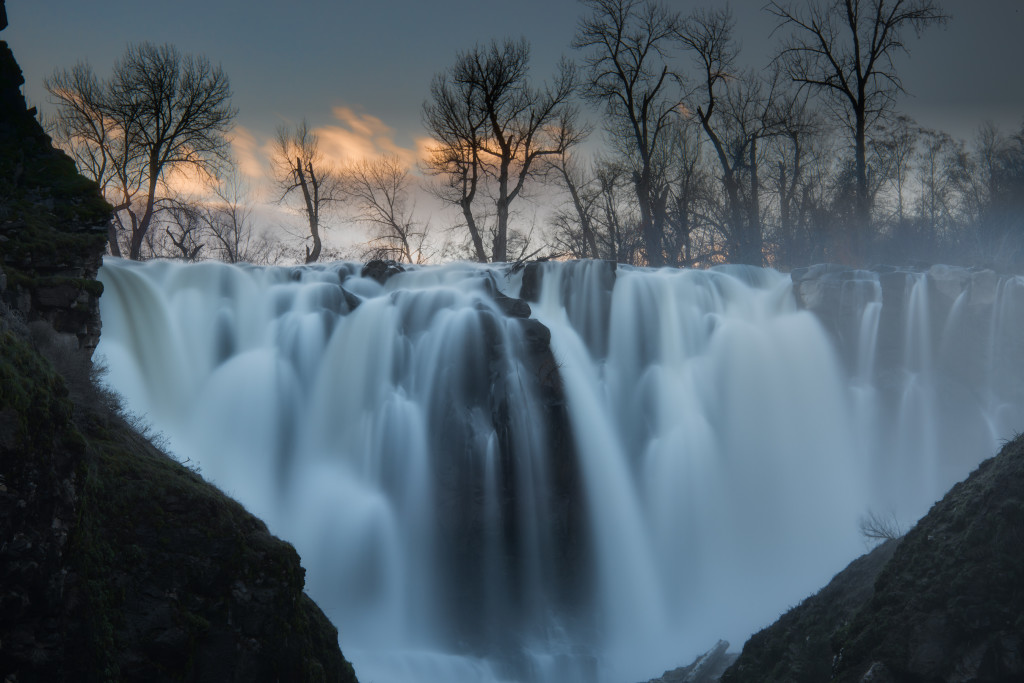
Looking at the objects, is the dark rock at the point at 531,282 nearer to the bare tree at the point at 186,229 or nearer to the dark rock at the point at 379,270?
the dark rock at the point at 379,270

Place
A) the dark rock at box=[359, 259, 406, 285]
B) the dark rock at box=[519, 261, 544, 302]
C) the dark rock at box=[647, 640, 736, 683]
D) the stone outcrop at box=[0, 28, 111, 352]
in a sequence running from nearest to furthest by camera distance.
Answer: the stone outcrop at box=[0, 28, 111, 352]
the dark rock at box=[647, 640, 736, 683]
the dark rock at box=[359, 259, 406, 285]
the dark rock at box=[519, 261, 544, 302]

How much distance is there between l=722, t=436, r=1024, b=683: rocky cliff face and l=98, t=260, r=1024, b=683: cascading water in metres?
4.92

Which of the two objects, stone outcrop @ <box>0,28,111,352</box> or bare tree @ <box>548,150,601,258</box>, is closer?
stone outcrop @ <box>0,28,111,352</box>

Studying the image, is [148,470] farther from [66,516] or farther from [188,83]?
[188,83]

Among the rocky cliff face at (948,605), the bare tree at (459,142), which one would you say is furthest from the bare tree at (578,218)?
the rocky cliff face at (948,605)

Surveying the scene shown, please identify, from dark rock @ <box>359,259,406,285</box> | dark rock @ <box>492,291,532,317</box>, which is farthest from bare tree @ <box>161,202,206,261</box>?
dark rock @ <box>492,291,532,317</box>

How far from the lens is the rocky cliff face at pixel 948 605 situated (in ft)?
15.2

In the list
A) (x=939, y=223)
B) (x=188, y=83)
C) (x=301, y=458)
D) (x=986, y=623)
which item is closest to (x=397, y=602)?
(x=301, y=458)

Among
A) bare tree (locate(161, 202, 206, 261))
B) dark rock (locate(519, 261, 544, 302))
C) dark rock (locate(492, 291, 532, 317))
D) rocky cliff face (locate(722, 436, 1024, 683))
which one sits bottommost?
rocky cliff face (locate(722, 436, 1024, 683))

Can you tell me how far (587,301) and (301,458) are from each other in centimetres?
774

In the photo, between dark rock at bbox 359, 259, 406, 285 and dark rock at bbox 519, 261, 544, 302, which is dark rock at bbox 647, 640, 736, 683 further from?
dark rock at bbox 359, 259, 406, 285

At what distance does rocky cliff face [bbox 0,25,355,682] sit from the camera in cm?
378

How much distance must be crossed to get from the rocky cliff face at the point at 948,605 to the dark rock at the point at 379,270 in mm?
11726

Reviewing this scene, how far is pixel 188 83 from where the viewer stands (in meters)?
21.8
